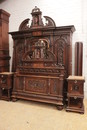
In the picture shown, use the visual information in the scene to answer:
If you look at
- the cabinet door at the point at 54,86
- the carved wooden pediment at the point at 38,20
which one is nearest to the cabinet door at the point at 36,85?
the cabinet door at the point at 54,86

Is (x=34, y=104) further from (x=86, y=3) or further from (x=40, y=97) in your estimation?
(x=86, y=3)

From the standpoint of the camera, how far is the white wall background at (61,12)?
3.14 meters

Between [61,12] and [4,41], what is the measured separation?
1.89 m

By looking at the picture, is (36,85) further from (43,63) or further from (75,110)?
(75,110)

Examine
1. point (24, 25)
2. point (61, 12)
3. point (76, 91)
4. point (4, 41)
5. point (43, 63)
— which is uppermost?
point (61, 12)

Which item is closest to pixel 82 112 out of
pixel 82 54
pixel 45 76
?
pixel 45 76

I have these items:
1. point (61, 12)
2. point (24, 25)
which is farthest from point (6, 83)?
point (61, 12)

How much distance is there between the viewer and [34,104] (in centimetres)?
289

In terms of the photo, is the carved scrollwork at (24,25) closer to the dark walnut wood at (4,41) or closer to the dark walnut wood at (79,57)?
the dark walnut wood at (4,41)

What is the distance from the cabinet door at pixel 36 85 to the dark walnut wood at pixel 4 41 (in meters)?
1.11

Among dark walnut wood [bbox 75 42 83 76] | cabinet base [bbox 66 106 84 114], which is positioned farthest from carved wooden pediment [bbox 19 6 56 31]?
cabinet base [bbox 66 106 84 114]

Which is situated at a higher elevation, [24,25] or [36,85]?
[24,25]

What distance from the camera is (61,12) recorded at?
3.32 metres

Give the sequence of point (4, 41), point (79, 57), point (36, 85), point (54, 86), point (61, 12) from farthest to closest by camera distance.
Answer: point (4, 41) → point (61, 12) → point (79, 57) → point (36, 85) → point (54, 86)
